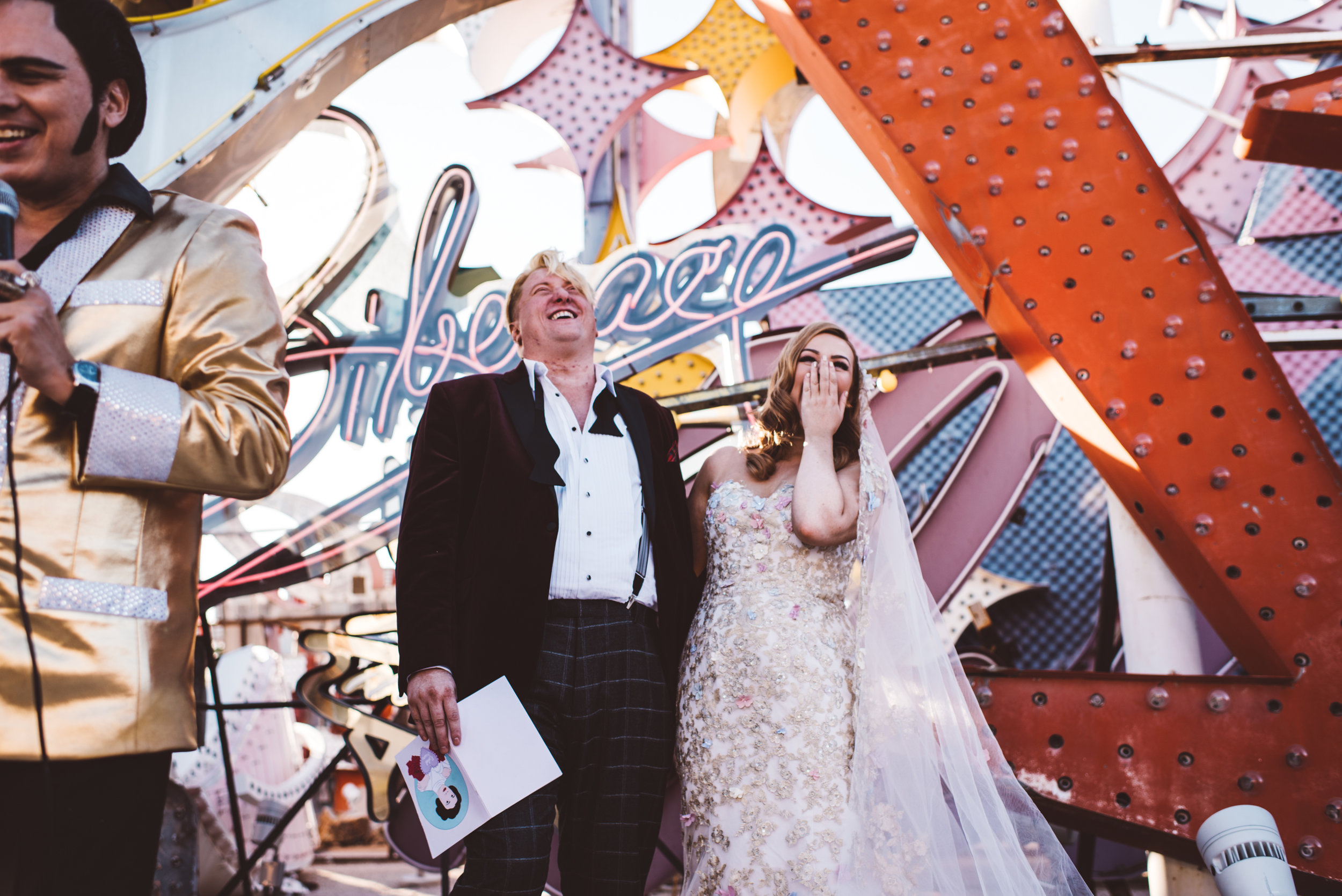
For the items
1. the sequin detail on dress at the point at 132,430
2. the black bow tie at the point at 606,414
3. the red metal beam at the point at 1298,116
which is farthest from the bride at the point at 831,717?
the sequin detail on dress at the point at 132,430

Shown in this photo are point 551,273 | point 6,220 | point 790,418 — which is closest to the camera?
point 6,220

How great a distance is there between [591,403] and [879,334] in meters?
2.92

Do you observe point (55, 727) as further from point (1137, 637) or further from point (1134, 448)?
point (1137, 637)

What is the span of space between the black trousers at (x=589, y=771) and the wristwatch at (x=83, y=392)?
3.82 ft

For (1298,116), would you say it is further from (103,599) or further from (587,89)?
(587,89)

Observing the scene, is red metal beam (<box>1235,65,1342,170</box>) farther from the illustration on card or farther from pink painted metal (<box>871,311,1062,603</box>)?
the illustration on card

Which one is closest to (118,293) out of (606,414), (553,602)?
(553,602)

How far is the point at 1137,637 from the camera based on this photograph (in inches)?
111

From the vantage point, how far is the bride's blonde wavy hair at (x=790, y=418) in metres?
2.74

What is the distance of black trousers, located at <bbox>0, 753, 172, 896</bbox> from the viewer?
114cm

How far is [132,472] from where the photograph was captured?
3.93 feet

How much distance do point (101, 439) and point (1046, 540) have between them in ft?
14.7

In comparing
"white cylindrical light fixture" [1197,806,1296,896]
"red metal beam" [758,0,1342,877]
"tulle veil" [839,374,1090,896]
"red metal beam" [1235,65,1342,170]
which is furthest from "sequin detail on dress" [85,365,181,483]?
"red metal beam" [1235,65,1342,170]

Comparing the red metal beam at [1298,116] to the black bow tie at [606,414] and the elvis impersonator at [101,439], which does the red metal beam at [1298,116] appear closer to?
the black bow tie at [606,414]
